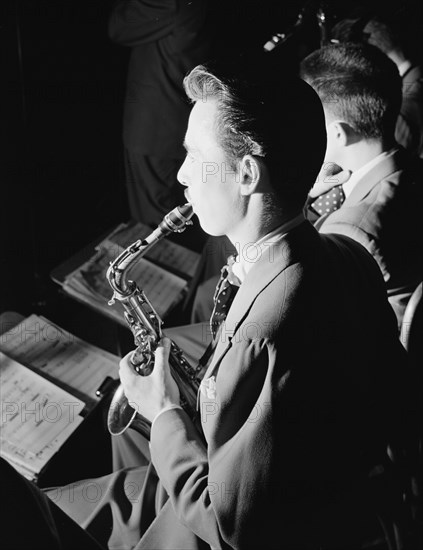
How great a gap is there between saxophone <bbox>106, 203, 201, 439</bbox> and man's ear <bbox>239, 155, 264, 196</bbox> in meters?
0.36

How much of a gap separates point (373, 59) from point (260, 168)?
0.99 meters

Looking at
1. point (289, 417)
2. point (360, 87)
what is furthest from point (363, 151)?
point (289, 417)

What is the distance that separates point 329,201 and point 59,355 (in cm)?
139

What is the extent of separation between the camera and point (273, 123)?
3.53ft

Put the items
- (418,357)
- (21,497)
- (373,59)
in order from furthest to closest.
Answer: (373,59) < (418,357) < (21,497)

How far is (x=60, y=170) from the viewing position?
2.86 m

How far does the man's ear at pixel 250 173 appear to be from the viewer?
1.10m

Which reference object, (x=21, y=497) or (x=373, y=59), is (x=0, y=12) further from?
(x=21, y=497)

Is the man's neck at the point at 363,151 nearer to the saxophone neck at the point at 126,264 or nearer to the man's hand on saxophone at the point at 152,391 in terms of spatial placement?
the saxophone neck at the point at 126,264

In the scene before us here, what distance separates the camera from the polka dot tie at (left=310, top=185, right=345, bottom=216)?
2207mm

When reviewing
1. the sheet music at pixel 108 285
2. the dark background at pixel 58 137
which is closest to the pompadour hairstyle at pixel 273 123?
the sheet music at pixel 108 285

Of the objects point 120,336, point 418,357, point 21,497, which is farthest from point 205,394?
point 120,336

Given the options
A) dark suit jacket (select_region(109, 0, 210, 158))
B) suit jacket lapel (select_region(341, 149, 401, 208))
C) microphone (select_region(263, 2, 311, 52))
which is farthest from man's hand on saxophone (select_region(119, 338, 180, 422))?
microphone (select_region(263, 2, 311, 52))

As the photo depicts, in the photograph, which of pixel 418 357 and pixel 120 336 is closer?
pixel 418 357
